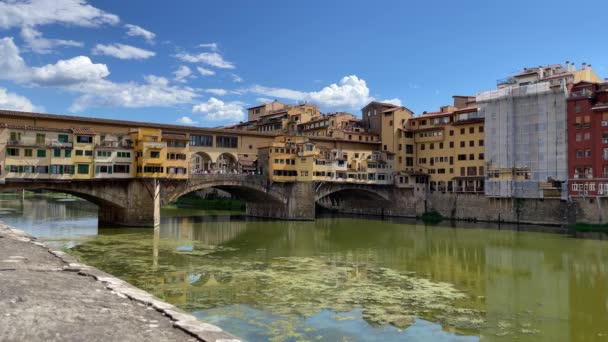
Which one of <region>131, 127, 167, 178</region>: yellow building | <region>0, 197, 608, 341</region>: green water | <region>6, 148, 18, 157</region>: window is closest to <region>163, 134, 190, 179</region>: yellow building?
<region>131, 127, 167, 178</region>: yellow building

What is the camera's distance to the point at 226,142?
54656mm

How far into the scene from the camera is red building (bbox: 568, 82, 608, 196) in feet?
149

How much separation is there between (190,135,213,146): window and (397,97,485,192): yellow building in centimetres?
2500

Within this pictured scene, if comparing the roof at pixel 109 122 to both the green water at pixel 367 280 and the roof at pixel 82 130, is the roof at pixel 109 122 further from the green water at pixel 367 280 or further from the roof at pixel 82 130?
the green water at pixel 367 280

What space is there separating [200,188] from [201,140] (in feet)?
19.5

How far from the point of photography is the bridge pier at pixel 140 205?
4356 centimetres

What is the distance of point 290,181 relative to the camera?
55062 millimetres

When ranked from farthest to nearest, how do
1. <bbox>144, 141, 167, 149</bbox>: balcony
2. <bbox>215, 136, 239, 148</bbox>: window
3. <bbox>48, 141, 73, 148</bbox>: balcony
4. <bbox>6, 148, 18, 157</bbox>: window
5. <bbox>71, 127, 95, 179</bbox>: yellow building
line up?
<bbox>215, 136, 239, 148</bbox>: window
<bbox>144, 141, 167, 149</bbox>: balcony
<bbox>71, 127, 95, 179</bbox>: yellow building
<bbox>48, 141, 73, 148</bbox>: balcony
<bbox>6, 148, 18, 157</bbox>: window

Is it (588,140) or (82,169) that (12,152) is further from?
(588,140)

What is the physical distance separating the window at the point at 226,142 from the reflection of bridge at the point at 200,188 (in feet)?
15.3

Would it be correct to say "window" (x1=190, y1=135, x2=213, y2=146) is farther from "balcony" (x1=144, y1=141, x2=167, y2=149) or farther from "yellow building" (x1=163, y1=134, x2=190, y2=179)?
"balcony" (x1=144, y1=141, x2=167, y2=149)

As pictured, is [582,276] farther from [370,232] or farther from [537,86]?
[537,86]

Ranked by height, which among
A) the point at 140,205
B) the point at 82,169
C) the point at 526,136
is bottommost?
the point at 140,205

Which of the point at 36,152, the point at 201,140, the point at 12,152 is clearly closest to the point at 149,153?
the point at 36,152
